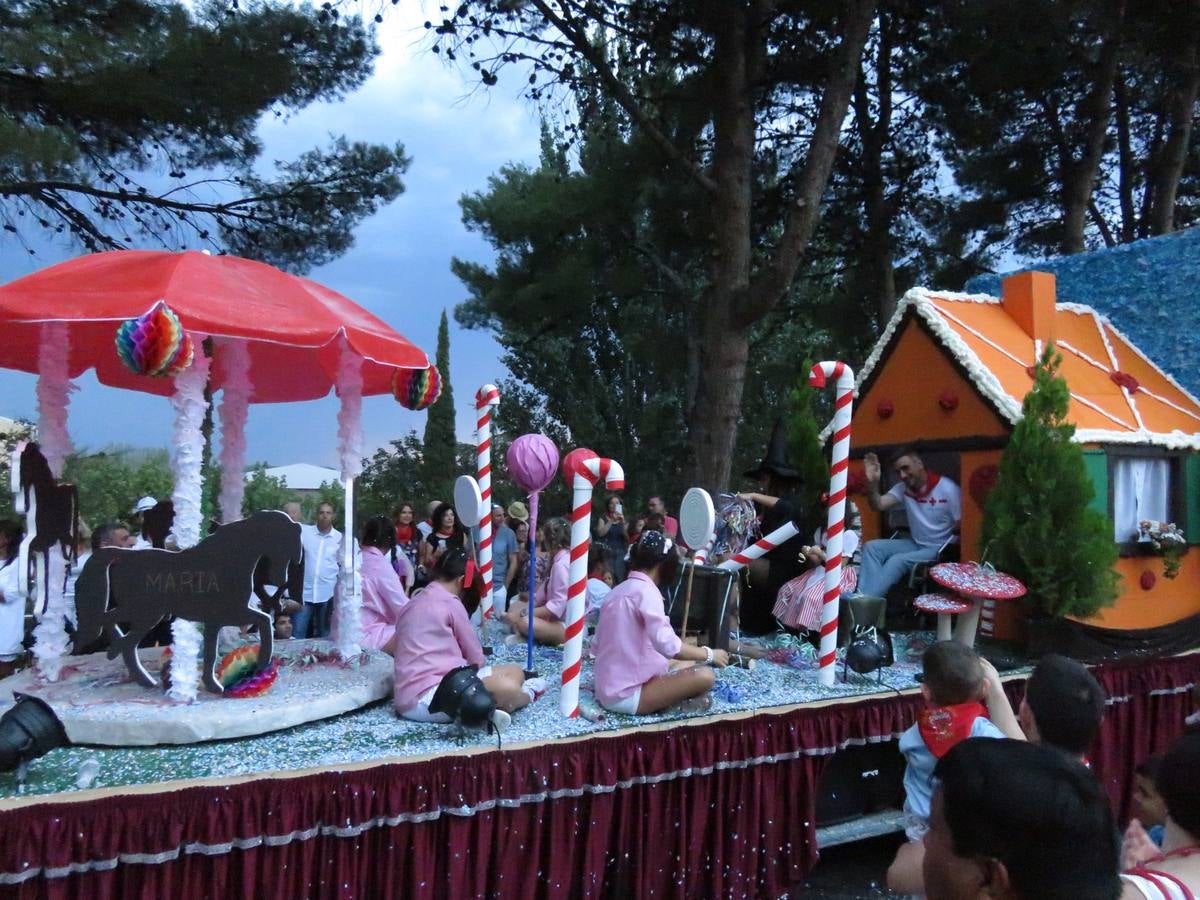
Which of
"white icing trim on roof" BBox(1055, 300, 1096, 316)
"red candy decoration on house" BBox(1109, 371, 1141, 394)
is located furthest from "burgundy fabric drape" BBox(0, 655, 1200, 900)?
"white icing trim on roof" BBox(1055, 300, 1096, 316)

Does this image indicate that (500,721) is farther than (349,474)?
No

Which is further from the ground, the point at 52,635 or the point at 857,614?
the point at 52,635

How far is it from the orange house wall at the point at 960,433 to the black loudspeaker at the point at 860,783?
6.69 ft

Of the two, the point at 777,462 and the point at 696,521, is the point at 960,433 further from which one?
the point at 696,521

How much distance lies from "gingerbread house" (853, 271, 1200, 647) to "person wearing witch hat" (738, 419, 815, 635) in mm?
1248

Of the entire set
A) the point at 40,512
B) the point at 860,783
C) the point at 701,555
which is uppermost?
the point at 40,512

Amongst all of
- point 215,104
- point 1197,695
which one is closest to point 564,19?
point 215,104

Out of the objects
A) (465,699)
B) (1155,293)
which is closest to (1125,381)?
(1155,293)

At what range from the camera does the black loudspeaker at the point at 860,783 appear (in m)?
5.12

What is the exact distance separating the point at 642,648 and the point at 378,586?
7.56ft

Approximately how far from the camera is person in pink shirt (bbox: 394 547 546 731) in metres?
4.36

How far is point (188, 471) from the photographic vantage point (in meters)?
4.35

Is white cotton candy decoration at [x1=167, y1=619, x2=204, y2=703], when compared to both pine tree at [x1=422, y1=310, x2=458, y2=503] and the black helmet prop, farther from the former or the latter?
pine tree at [x1=422, y1=310, x2=458, y2=503]

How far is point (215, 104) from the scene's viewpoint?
28.8ft
